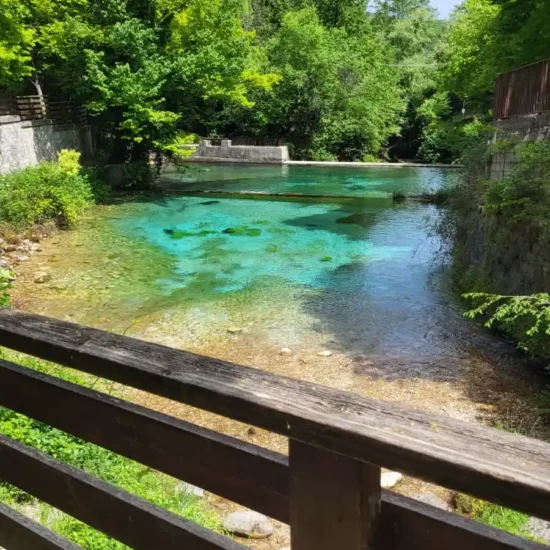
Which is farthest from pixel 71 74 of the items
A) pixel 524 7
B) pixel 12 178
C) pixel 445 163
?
pixel 445 163

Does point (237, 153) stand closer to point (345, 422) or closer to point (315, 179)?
point (315, 179)

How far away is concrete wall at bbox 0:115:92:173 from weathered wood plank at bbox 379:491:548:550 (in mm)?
17135

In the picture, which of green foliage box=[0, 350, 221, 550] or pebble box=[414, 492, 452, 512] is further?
pebble box=[414, 492, 452, 512]

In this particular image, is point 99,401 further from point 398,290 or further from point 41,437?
point 398,290

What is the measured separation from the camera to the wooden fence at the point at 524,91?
28.5 feet

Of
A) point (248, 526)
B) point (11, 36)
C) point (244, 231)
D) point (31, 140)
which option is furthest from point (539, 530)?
point (31, 140)

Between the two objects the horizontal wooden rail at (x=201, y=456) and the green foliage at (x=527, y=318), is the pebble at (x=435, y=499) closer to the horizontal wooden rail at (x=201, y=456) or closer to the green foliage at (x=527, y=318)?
the green foliage at (x=527, y=318)

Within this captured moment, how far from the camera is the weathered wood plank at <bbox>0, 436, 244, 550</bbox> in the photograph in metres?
1.20

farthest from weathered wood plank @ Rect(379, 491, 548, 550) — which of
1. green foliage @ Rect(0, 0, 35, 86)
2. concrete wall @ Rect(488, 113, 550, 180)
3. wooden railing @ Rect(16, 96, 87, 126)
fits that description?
wooden railing @ Rect(16, 96, 87, 126)

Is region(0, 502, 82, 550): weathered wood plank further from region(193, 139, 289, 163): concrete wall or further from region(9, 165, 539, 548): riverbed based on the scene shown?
region(193, 139, 289, 163): concrete wall

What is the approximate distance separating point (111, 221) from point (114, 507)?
14.6 meters

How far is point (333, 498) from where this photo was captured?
3.04 ft

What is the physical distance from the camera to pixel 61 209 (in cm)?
1359

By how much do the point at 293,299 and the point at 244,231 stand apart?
5560 mm
